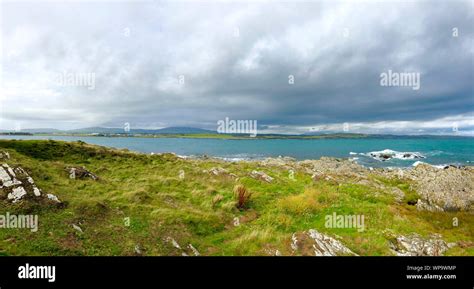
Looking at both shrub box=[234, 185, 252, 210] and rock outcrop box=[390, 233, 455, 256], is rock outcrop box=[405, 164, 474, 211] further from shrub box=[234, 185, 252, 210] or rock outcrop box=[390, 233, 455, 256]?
shrub box=[234, 185, 252, 210]

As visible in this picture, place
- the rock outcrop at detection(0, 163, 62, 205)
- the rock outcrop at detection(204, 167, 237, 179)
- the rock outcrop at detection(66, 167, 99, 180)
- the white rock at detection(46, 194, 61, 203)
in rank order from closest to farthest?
1. the rock outcrop at detection(0, 163, 62, 205)
2. the white rock at detection(46, 194, 61, 203)
3. the rock outcrop at detection(66, 167, 99, 180)
4. the rock outcrop at detection(204, 167, 237, 179)

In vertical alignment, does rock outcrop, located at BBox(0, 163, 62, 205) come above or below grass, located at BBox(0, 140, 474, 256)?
above

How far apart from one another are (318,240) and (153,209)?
918cm

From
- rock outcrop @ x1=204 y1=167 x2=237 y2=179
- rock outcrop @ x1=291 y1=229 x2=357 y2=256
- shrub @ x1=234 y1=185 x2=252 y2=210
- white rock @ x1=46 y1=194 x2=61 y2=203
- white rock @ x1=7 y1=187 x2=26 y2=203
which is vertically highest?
white rock @ x1=7 y1=187 x2=26 y2=203

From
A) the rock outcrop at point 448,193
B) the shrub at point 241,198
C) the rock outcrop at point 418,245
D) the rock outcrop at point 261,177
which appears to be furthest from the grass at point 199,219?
the rock outcrop at point 261,177

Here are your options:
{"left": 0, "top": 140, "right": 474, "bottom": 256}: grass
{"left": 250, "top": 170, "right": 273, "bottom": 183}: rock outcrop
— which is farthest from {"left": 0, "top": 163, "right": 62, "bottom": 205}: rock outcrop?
{"left": 250, "top": 170, "right": 273, "bottom": 183}: rock outcrop

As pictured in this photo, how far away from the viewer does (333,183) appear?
71.1 feet

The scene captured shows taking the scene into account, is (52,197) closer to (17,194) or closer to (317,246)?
(17,194)

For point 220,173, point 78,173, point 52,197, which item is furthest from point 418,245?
point 78,173

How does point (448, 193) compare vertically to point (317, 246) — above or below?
above

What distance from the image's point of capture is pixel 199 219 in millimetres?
12969

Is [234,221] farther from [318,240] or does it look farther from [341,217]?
[341,217]

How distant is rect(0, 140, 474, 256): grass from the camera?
979 centimetres
